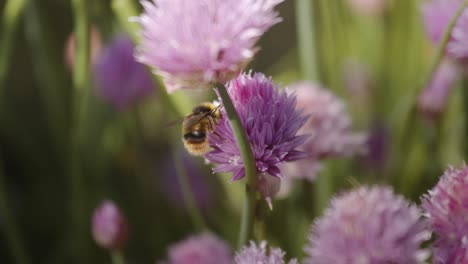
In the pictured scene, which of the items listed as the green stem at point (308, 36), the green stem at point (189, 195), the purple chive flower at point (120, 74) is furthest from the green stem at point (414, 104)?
the purple chive flower at point (120, 74)

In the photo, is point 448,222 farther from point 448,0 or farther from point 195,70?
point 448,0

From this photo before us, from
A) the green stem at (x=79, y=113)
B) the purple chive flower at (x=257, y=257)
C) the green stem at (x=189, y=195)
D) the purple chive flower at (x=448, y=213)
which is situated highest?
the green stem at (x=79, y=113)

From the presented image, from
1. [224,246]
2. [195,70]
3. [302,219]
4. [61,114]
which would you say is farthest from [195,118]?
[61,114]

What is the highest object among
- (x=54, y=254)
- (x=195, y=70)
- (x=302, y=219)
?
(x=54, y=254)

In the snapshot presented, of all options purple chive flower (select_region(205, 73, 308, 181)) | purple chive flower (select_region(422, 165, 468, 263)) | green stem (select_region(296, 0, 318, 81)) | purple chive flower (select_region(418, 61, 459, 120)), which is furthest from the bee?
purple chive flower (select_region(418, 61, 459, 120))

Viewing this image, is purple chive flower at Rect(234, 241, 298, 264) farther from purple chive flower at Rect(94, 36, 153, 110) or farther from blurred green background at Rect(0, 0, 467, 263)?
purple chive flower at Rect(94, 36, 153, 110)

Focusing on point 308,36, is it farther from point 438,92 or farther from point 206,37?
point 206,37

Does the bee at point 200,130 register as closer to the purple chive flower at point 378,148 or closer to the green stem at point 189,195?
the green stem at point 189,195
